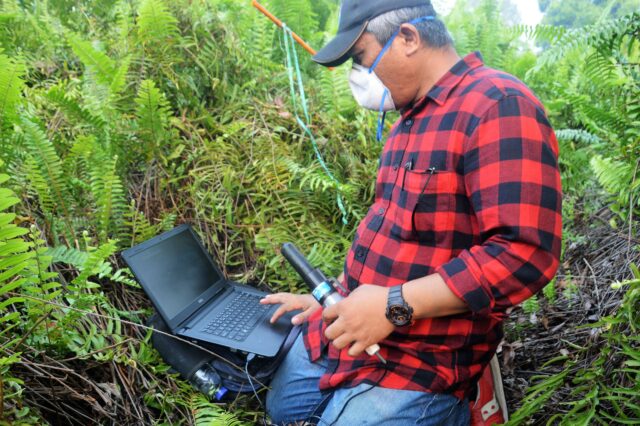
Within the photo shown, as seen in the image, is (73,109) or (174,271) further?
(73,109)

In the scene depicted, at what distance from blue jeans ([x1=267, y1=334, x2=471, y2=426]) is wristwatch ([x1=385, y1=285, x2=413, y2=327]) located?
0.97 feet

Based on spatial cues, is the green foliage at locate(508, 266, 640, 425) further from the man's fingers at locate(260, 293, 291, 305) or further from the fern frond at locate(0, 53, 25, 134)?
the fern frond at locate(0, 53, 25, 134)

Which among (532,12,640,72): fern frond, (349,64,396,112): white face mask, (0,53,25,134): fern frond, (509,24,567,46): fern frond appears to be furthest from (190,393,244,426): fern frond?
(509,24,567,46): fern frond

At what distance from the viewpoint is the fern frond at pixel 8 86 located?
147cm

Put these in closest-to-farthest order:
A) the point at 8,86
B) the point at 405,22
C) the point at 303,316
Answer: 1. the point at 405,22
2. the point at 8,86
3. the point at 303,316

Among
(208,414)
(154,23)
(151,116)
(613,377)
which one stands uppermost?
(154,23)

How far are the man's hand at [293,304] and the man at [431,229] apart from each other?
0.19 metres

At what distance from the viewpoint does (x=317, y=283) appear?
4.44ft

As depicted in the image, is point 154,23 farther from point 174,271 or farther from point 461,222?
point 461,222

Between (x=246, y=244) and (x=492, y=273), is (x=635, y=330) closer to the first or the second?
(x=492, y=273)

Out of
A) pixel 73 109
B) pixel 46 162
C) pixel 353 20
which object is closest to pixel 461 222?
pixel 353 20

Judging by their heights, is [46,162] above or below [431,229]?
above

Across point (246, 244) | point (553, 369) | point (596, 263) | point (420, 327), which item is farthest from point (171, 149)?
point (596, 263)

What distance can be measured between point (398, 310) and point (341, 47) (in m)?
0.87
